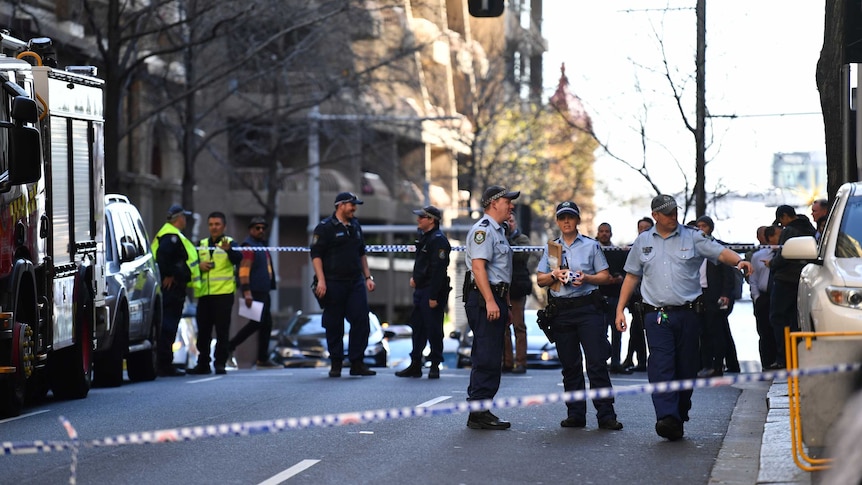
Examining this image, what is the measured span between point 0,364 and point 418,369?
6620mm

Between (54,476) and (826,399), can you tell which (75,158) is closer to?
(54,476)

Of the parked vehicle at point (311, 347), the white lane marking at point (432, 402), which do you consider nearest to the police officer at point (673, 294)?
the white lane marking at point (432, 402)

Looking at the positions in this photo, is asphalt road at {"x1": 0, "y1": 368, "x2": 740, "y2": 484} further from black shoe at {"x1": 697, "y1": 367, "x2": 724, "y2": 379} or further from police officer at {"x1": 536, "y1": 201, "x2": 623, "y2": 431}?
black shoe at {"x1": 697, "y1": 367, "x2": 724, "y2": 379}

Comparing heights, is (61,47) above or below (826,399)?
above

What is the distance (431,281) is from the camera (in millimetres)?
17047

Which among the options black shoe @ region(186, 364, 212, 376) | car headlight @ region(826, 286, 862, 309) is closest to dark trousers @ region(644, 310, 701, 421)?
car headlight @ region(826, 286, 862, 309)

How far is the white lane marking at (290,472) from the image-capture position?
28.4 feet

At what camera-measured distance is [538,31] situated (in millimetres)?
49344

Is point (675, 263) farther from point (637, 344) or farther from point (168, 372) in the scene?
point (168, 372)

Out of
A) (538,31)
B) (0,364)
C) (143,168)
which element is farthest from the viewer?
(538,31)

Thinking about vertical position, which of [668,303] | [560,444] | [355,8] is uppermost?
[355,8]

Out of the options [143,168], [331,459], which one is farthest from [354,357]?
[143,168]

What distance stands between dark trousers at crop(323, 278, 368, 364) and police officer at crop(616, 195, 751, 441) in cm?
614

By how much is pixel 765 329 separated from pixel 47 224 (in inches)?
330
